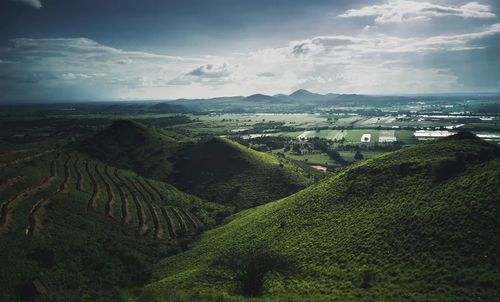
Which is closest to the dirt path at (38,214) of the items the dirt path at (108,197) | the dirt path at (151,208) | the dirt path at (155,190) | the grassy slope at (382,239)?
the dirt path at (108,197)

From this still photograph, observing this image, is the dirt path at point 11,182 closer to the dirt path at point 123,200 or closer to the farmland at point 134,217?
the farmland at point 134,217

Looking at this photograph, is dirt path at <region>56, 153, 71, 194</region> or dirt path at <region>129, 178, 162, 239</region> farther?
dirt path at <region>56, 153, 71, 194</region>

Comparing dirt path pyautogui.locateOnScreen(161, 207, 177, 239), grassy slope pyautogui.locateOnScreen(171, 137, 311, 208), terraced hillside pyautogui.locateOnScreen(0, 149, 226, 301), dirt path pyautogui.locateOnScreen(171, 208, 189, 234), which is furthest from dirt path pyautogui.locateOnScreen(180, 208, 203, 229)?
grassy slope pyautogui.locateOnScreen(171, 137, 311, 208)

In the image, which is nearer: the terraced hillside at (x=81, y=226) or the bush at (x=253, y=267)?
the bush at (x=253, y=267)

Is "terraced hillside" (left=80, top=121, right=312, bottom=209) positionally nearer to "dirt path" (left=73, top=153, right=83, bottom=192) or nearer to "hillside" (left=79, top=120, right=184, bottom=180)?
"hillside" (left=79, top=120, right=184, bottom=180)

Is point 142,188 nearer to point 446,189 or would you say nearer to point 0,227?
point 0,227

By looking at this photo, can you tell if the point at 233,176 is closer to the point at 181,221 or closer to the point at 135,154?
the point at 181,221
